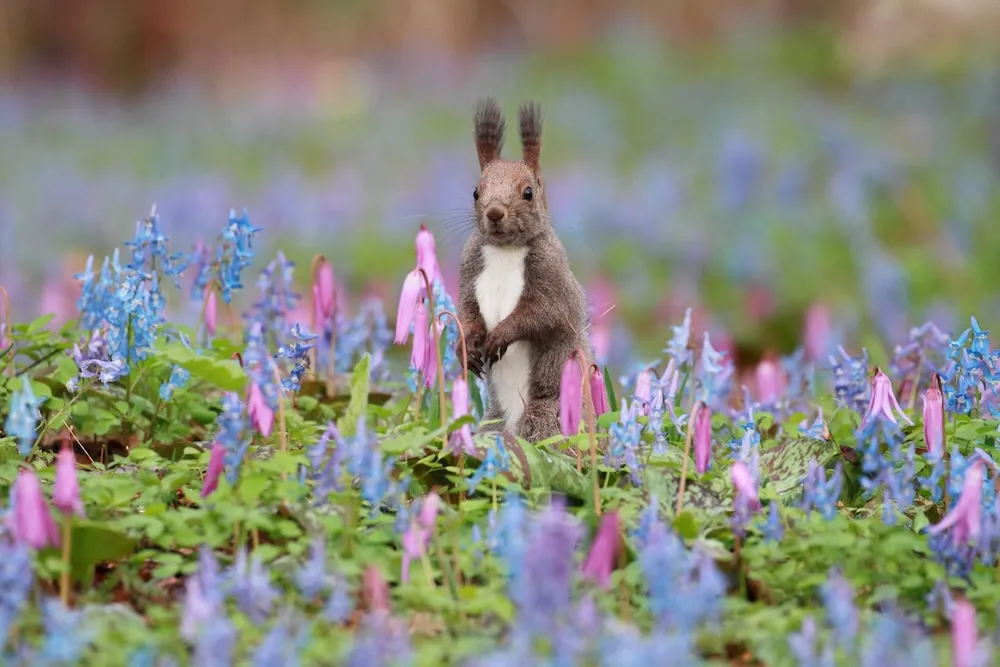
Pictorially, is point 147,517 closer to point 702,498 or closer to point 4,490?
point 4,490

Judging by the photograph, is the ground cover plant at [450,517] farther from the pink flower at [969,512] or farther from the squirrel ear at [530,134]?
the squirrel ear at [530,134]

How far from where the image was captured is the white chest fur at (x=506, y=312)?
14.8 feet

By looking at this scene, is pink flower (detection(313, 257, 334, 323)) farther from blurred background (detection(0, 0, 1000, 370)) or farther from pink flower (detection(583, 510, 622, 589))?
pink flower (detection(583, 510, 622, 589))

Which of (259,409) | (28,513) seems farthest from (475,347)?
(28,513)

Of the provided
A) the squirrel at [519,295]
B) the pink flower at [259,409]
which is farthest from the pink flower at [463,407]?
the squirrel at [519,295]

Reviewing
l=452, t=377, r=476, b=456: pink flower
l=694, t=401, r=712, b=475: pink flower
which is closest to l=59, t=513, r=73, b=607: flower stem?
l=452, t=377, r=476, b=456: pink flower

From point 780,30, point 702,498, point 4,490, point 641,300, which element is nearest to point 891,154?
point 641,300

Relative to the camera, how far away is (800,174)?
502 inches

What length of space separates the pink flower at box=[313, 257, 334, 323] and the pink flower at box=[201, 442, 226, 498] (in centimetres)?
135

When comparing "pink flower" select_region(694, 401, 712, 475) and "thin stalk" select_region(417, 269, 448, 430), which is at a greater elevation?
"thin stalk" select_region(417, 269, 448, 430)

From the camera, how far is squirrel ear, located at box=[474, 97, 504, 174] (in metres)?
4.67

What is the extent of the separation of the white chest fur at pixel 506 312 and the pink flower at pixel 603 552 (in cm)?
130

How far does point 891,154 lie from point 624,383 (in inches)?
367

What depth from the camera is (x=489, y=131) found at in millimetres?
4688
